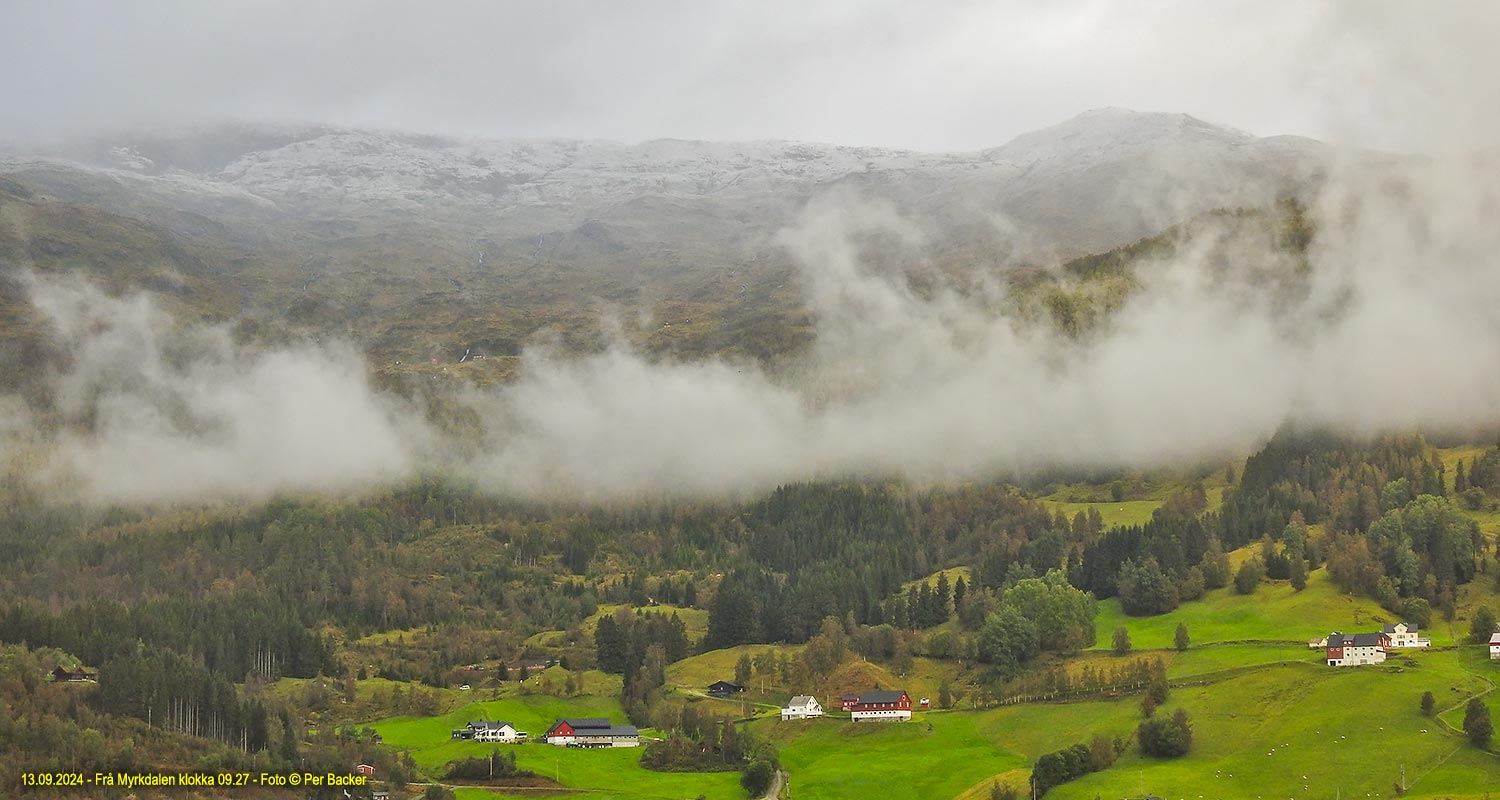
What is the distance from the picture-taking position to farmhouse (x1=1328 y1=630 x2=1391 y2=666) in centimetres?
17338

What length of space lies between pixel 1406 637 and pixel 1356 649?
11468 mm

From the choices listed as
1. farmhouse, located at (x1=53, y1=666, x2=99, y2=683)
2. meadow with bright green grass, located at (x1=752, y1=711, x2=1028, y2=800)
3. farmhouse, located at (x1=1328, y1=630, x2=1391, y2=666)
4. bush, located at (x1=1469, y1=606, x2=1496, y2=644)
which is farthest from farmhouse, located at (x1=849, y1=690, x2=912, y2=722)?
farmhouse, located at (x1=53, y1=666, x2=99, y2=683)

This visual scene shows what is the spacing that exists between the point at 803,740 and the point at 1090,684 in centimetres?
3922

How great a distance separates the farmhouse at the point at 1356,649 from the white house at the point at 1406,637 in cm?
325

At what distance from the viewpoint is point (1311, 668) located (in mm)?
173125

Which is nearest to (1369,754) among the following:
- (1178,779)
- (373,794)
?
(1178,779)

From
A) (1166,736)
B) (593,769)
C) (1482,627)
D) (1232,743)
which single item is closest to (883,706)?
(593,769)

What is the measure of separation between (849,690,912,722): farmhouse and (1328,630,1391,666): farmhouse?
5521 cm

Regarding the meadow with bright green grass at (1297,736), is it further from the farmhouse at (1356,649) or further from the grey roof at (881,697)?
the grey roof at (881,697)

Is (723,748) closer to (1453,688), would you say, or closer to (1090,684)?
(1090,684)

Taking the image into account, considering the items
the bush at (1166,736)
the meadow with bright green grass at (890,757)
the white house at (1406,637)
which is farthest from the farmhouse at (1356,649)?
the meadow with bright green grass at (890,757)

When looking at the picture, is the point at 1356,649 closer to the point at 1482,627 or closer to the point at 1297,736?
the point at 1482,627

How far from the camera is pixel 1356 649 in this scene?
573 ft

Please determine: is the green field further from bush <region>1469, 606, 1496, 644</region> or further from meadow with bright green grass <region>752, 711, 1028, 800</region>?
bush <region>1469, 606, 1496, 644</region>
